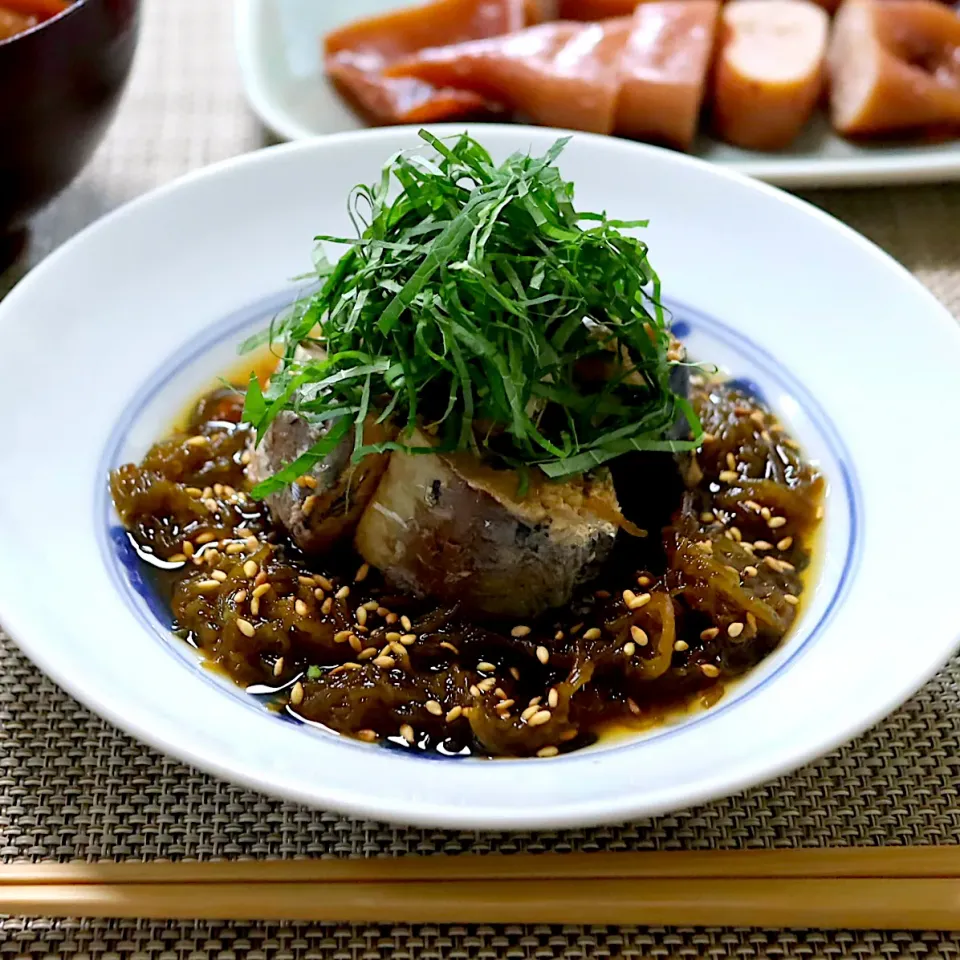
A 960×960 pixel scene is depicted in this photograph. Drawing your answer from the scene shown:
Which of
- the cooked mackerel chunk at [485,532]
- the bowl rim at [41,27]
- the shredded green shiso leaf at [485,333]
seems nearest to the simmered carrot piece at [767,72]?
the shredded green shiso leaf at [485,333]

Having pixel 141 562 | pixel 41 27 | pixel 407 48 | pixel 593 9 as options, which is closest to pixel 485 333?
pixel 141 562

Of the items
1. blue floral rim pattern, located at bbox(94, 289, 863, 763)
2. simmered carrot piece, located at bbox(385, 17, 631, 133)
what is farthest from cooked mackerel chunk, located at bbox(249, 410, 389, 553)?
simmered carrot piece, located at bbox(385, 17, 631, 133)

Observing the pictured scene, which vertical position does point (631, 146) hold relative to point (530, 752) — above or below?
above

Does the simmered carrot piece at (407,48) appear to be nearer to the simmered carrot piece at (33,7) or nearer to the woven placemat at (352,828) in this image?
the simmered carrot piece at (33,7)

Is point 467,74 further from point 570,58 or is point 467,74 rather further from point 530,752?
point 530,752

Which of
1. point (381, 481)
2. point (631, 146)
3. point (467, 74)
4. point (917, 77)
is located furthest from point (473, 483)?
point (917, 77)

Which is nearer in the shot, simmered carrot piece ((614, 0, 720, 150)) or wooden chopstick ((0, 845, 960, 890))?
wooden chopstick ((0, 845, 960, 890))

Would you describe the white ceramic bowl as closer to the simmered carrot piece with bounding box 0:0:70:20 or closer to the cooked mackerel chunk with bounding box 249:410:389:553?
the cooked mackerel chunk with bounding box 249:410:389:553
